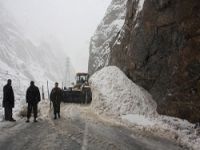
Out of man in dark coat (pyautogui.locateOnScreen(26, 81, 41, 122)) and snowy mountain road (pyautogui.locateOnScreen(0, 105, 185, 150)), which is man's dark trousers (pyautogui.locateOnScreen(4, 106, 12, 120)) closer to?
man in dark coat (pyautogui.locateOnScreen(26, 81, 41, 122))

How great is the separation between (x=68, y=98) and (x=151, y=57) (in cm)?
1497

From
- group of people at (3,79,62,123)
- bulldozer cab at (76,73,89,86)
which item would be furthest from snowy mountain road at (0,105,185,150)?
bulldozer cab at (76,73,89,86)

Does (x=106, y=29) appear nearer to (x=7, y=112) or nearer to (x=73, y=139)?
(x=7, y=112)

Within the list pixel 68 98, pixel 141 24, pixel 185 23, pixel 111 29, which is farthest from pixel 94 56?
pixel 185 23

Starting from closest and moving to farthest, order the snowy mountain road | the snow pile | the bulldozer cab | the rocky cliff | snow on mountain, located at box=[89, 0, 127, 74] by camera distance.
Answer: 1. the snowy mountain road
2. the rocky cliff
3. the snow pile
4. the bulldozer cab
5. snow on mountain, located at box=[89, 0, 127, 74]

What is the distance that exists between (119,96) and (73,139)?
10.5 meters

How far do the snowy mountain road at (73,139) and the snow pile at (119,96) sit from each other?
5.01 m

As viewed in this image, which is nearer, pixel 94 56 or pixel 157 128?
pixel 157 128

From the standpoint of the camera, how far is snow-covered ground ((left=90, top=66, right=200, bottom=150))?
46.6 ft

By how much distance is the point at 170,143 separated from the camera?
12156 mm

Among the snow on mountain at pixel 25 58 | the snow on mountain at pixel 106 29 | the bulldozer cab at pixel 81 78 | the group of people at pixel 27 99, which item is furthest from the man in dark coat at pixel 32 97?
the snow on mountain at pixel 25 58

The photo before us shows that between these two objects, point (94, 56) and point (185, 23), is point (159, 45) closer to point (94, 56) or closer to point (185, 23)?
point (185, 23)

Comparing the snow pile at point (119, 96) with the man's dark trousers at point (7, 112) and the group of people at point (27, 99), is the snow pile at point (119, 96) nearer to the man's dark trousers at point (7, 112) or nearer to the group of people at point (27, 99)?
the group of people at point (27, 99)

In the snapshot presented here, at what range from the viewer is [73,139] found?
11617mm
